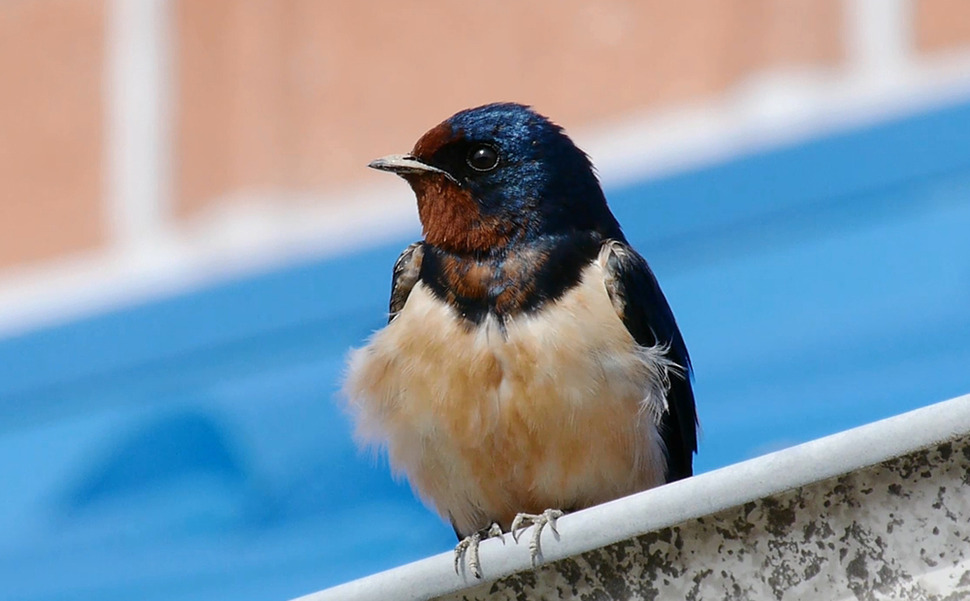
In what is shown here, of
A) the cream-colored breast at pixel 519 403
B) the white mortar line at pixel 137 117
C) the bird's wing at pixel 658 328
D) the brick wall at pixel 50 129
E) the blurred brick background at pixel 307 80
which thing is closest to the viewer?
the cream-colored breast at pixel 519 403

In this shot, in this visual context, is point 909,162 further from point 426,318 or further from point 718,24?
point 426,318

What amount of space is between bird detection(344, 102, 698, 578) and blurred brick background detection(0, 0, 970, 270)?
5.07 ft

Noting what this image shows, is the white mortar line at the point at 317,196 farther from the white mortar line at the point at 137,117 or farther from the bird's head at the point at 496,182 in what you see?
the bird's head at the point at 496,182

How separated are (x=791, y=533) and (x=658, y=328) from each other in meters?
0.82

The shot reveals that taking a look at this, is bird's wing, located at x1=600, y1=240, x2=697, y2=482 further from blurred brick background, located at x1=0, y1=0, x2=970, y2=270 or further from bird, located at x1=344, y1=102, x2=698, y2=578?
blurred brick background, located at x1=0, y1=0, x2=970, y2=270

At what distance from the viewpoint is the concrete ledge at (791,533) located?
92cm

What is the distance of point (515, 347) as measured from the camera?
1.62 m

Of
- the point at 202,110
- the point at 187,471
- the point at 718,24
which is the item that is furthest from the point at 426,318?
the point at 202,110

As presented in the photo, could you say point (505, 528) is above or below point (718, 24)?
below

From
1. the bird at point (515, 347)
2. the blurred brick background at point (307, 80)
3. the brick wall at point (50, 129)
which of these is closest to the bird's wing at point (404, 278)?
the bird at point (515, 347)

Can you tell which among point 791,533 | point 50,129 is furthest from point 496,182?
point 50,129

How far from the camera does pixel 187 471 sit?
9.52ft

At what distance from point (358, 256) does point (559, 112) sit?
0.63 metres

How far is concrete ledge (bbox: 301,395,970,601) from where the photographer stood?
0.92 meters
